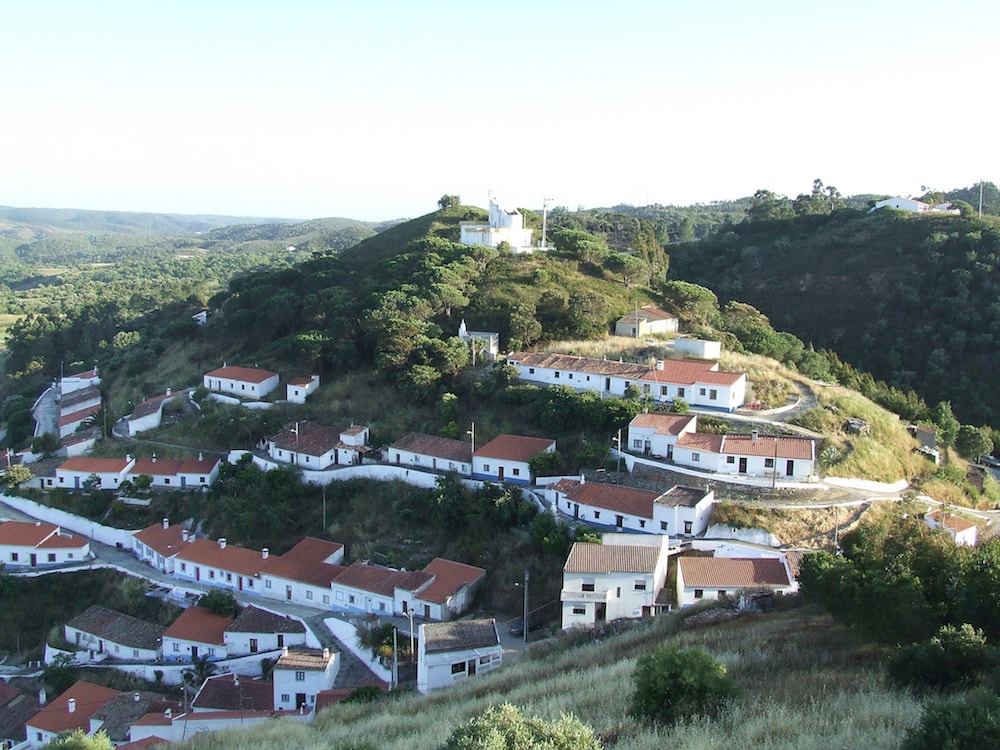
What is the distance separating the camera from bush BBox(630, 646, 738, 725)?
11.0 m

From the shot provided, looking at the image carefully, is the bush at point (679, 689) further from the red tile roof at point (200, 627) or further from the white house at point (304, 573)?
the red tile roof at point (200, 627)

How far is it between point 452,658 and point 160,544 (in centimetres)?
1738

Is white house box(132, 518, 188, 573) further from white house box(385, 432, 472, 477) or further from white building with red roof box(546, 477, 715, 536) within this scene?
white building with red roof box(546, 477, 715, 536)

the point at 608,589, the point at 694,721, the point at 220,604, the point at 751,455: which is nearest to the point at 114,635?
the point at 220,604

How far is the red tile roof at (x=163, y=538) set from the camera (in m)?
32.6

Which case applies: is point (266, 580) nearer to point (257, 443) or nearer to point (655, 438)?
point (257, 443)

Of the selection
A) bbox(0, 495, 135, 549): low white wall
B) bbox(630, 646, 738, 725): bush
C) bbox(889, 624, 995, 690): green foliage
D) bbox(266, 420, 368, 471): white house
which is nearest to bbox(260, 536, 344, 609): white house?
bbox(266, 420, 368, 471): white house

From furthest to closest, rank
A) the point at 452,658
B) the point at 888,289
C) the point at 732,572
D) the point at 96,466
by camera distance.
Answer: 1. the point at 888,289
2. the point at 96,466
3. the point at 732,572
4. the point at 452,658

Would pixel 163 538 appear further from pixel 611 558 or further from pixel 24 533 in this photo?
pixel 611 558

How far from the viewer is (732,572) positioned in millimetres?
22516

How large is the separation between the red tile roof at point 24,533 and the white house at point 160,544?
3.60 metres

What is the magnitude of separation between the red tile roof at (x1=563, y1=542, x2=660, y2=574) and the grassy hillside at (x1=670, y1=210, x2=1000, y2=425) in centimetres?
3149

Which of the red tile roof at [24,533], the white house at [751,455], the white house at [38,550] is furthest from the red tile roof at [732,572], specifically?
the red tile roof at [24,533]

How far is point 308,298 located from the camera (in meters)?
48.9
